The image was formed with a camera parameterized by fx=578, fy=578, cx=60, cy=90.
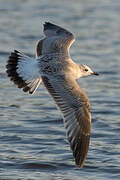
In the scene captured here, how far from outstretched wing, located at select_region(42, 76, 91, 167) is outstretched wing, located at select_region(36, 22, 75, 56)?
4.56ft

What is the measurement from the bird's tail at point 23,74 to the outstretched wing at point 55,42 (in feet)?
2.34

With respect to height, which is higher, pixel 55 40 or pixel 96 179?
pixel 55 40

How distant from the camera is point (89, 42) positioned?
13.0 m

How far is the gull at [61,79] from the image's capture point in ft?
22.4

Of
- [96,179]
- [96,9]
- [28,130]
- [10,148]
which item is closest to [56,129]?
[28,130]

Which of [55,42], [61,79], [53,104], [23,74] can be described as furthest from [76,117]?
[53,104]

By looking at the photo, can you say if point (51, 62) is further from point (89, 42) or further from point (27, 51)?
point (89, 42)

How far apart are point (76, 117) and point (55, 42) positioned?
6.26ft

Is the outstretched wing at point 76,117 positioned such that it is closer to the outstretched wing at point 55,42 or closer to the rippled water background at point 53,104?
the rippled water background at point 53,104

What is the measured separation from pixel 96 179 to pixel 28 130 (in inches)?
75.8

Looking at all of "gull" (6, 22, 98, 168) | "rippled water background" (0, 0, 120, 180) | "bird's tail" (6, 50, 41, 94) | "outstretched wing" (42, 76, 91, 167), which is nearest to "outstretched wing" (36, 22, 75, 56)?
"gull" (6, 22, 98, 168)

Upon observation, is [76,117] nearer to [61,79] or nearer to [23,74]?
[61,79]

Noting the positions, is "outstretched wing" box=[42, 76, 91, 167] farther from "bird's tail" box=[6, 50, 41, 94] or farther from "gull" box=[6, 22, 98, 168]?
"bird's tail" box=[6, 50, 41, 94]

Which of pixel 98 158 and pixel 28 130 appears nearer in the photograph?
pixel 98 158
